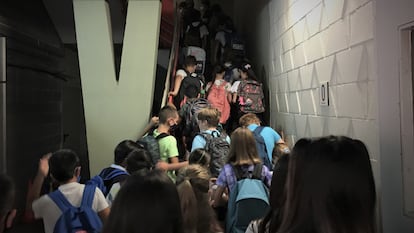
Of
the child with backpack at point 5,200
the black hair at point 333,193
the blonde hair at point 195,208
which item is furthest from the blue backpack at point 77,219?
the black hair at point 333,193

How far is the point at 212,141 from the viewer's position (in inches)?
153

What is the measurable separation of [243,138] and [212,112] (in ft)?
3.13

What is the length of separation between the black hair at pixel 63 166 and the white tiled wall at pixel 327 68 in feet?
5.63

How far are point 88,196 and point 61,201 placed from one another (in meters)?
0.15

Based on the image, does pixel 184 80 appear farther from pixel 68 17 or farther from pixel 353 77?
pixel 353 77

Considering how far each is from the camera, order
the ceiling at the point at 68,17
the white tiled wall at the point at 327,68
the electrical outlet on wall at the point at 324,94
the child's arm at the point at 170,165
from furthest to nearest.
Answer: the ceiling at the point at 68,17, the child's arm at the point at 170,165, the electrical outlet on wall at the point at 324,94, the white tiled wall at the point at 327,68

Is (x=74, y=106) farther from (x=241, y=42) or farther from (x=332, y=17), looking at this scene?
(x=332, y=17)

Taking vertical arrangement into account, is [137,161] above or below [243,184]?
above

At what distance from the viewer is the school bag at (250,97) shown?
18.4ft

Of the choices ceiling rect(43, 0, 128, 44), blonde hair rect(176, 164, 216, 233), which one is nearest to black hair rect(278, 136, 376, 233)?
blonde hair rect(176, 164, 216, 233)

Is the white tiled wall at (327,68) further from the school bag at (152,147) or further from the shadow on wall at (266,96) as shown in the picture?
the school bag at (152,147)

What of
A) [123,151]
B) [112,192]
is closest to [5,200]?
[112,192]

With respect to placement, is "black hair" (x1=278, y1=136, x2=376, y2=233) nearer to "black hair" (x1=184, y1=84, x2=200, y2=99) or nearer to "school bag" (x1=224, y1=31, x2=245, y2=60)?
"black hair" (x1=184, y1=84, x2=200, y2=99)

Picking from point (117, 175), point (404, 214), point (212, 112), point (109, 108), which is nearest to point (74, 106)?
point (109, 108)
